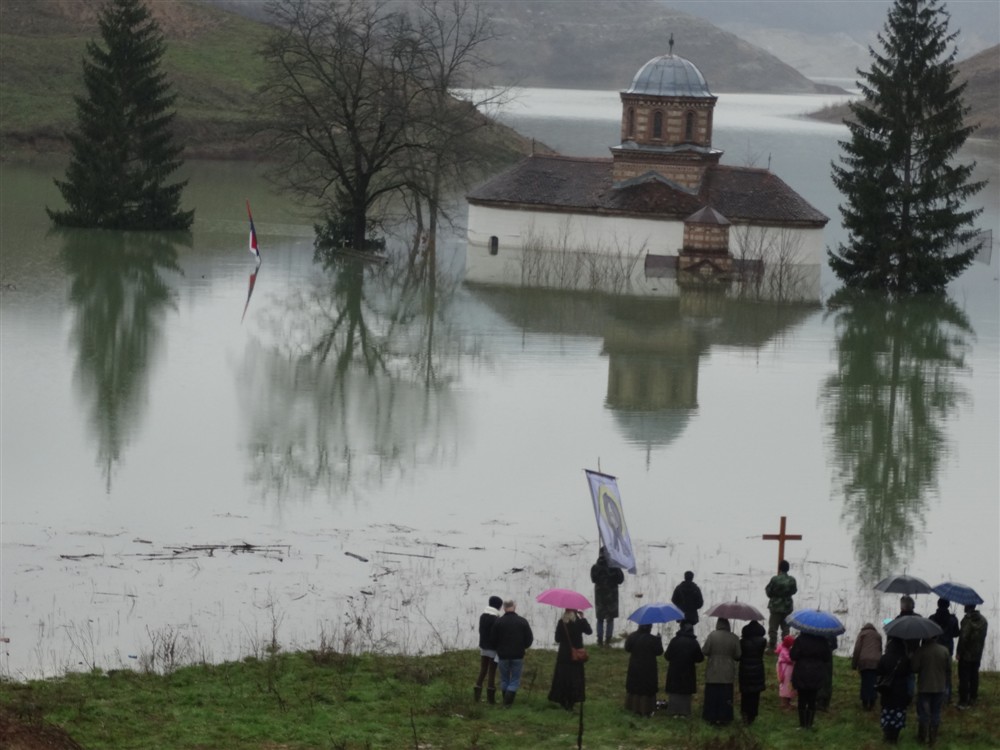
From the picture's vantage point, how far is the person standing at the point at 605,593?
1947 centimetres

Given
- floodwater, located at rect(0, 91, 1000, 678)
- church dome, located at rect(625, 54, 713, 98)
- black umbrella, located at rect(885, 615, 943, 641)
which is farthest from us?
church dome, located at rect(625, 54, 713, 98)

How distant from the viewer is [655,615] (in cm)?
1648

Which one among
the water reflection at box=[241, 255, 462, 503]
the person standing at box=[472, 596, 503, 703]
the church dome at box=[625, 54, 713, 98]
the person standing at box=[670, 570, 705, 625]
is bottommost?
the person standing at box=[472, 596, 503, 703]

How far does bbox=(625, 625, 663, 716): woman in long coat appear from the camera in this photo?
16.6 metres

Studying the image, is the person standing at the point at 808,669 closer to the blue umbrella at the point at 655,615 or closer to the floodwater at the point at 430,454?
the blue umbrella at the point at 655,615

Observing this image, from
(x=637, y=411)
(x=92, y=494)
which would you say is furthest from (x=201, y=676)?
(x=637, y=411)

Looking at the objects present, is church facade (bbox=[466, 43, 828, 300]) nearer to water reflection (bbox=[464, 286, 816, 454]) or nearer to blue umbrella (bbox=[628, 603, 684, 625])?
water reflection (bbox=[464, 286, 816, 454])

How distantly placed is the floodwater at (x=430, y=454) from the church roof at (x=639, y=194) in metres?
8.46

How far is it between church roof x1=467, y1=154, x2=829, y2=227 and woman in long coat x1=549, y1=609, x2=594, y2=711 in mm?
42327

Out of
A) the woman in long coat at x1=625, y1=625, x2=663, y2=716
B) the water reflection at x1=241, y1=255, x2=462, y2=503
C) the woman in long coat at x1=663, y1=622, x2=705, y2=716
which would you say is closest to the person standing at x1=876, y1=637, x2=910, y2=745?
the woman in long coat at x1=663, y1=622, x2=705, y2=716

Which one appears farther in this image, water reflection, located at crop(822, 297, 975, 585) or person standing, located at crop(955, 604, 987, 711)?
water reflection, located at crop(822, 297, 975, 585)

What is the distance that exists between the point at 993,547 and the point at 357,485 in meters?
9.03

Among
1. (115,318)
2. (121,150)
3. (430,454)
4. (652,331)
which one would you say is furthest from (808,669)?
(121,150)

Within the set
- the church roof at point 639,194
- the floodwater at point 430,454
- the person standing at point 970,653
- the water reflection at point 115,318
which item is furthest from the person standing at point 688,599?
the church roof at point 639,194
